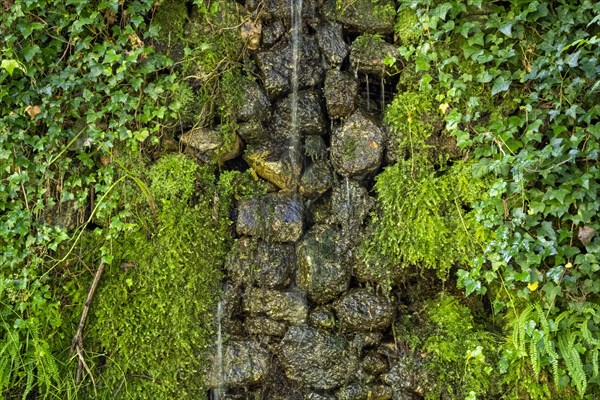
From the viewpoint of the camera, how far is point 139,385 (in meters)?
2.63

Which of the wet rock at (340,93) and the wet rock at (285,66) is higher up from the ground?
the wet rock at (285,66)

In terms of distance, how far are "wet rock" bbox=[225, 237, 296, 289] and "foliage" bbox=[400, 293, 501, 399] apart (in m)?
0.79

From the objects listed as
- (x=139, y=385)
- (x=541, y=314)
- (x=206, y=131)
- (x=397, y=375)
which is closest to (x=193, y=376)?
(x=139, y=385)

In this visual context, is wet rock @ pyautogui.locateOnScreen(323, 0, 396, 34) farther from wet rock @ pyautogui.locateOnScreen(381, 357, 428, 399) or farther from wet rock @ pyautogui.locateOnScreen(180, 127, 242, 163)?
wet rock @ pyautogui.locateOnScreen(381, 357, 428, 399)

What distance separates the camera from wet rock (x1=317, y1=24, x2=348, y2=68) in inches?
116

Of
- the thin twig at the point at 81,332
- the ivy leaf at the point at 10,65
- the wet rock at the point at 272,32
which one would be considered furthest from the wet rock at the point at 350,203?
the ivy leaf at the point at 10,65

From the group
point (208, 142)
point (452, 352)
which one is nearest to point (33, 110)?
point (208, 142)

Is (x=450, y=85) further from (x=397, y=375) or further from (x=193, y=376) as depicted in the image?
(x=193, y=376)

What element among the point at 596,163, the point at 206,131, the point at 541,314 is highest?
the point at 206,131

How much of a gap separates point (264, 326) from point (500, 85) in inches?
75.4

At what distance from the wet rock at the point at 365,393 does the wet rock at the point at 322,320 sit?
0.35 meters

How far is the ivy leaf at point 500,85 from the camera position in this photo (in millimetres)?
2527

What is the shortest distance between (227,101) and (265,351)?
153cm

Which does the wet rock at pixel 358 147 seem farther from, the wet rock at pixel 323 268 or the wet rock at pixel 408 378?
the wet rock at pixel 408 378
